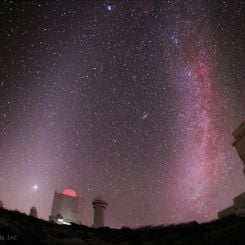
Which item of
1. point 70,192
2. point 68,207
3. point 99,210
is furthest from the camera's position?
point 70,192

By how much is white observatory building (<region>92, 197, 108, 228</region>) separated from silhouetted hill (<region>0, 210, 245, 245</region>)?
416 inches

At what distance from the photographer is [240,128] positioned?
1024cm

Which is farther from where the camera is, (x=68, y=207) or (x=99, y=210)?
A: (x=68, y=207)

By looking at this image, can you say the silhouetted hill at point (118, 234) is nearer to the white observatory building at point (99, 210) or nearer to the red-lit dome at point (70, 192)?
the white observatory building at point (99, 210)

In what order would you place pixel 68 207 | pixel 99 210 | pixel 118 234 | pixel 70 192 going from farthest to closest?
1. pixel 70 192
2. pixel 68 207
3. pixel 99 210
4. pixel 118 234

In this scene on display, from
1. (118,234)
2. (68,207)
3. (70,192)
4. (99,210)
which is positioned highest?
(70,192)

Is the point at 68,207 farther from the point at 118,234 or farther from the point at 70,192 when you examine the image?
the point at 118,234

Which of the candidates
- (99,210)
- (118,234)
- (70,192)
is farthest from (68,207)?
(118,234)

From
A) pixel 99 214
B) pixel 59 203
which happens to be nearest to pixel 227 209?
pixel 99 214

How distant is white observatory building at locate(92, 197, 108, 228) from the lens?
20.1m

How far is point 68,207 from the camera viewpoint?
3056cm

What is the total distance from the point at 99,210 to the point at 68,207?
11.3 m

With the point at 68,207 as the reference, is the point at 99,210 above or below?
below

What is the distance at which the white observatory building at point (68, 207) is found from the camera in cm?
2978
